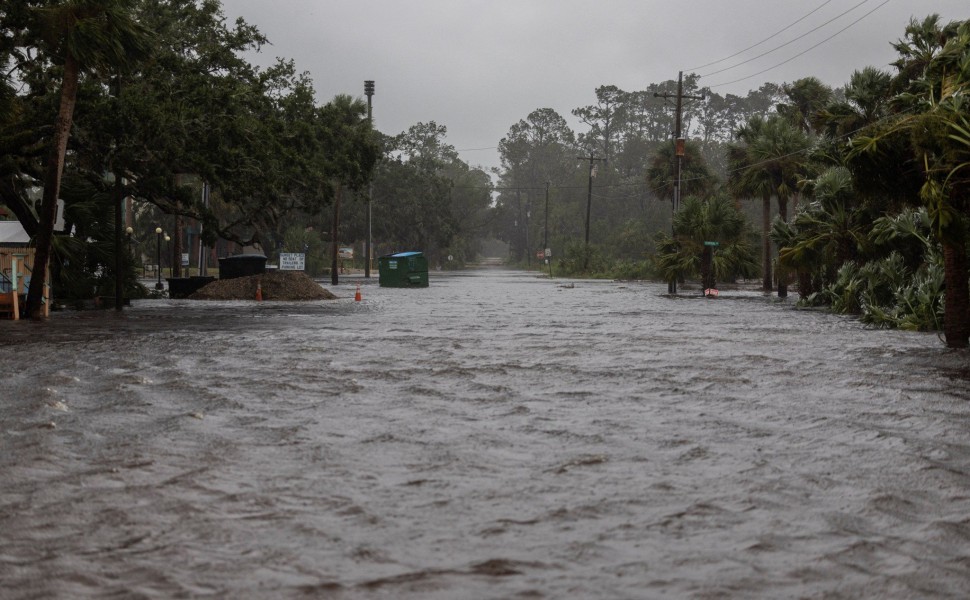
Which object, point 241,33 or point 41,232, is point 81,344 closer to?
point 41,232

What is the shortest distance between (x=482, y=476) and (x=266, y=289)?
32.9m

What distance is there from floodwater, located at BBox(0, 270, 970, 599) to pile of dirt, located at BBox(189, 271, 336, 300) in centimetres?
2232

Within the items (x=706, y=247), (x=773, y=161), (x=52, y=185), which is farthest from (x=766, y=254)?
(x=52, y=185)

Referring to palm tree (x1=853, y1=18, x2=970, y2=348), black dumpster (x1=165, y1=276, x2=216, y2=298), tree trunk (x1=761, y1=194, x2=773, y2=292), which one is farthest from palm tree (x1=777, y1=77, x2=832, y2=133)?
palm tree (x1=853, y1=18, x2=970, y2=348)

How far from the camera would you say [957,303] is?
61.5 ft

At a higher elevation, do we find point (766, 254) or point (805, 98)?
point (805, 98)

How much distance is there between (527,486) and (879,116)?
29.4 metres

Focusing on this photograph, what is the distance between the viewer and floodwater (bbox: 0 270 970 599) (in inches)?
201

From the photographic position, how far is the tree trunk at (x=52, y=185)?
24.4 meters

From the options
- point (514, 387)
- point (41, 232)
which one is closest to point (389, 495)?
point (514, 387)

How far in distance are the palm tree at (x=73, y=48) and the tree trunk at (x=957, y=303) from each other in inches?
712

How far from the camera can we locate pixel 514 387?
12.5 metres

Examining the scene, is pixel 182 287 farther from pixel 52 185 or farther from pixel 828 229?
pixel 828 229

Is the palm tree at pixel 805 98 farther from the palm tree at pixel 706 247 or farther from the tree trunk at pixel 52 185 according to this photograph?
the tree trunk at pixel 52 185
